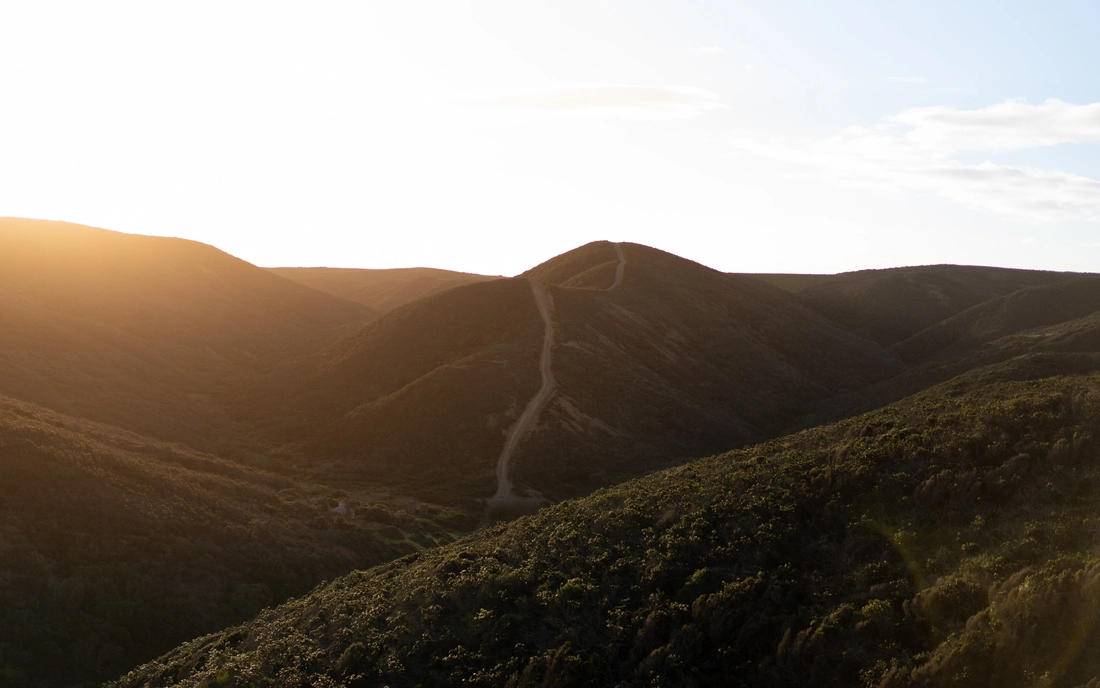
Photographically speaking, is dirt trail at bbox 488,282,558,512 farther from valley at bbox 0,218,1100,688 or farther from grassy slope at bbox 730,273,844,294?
grassy slope at bbox 730,273,844,294

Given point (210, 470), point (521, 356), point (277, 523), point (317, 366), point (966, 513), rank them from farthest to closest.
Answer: point (317, 366) → point (521, 356) → point (210, 470) → point (277, 523) → point (966, 513)

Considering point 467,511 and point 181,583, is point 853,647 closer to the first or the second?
point 181,583

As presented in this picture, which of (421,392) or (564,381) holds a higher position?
(564,381)

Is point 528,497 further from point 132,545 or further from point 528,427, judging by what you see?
point 132,545

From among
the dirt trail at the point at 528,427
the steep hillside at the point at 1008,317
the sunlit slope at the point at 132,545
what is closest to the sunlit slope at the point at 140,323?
the sunlit slope at the point at 132,545

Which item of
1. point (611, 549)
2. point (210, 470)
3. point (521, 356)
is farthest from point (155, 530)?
point (521, 356)


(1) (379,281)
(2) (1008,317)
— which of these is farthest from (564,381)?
(1) (379,281)
